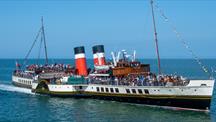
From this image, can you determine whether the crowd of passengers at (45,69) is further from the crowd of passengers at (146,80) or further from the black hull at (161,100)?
the crowd of passengers at (146,80)

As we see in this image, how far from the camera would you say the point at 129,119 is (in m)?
43.1

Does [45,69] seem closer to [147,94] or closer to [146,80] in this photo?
[146,80]

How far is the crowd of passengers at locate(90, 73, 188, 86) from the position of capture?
48.0m

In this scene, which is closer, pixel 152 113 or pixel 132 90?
pixel 152 113

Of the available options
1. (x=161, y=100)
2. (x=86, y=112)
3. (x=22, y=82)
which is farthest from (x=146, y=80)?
(x=22, y=82)

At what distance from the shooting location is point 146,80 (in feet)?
166

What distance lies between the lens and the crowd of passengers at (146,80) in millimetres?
48000

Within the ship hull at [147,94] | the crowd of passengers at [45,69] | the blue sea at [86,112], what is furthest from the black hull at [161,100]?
the crowd of passengers at [45,69]

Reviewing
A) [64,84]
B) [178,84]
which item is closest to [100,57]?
[64,84]

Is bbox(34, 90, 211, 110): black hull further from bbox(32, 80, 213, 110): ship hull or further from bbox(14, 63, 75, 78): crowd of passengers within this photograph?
bbox(14, 63, 75, 78): crowd of passengers

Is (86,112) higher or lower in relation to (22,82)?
lower

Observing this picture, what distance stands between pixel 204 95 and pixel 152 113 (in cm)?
558

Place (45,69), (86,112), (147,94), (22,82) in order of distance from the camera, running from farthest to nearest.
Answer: (22,82) < (45,69) < (147,94) < (86,112)

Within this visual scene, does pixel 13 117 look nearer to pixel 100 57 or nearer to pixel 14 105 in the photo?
pixel 14 105
